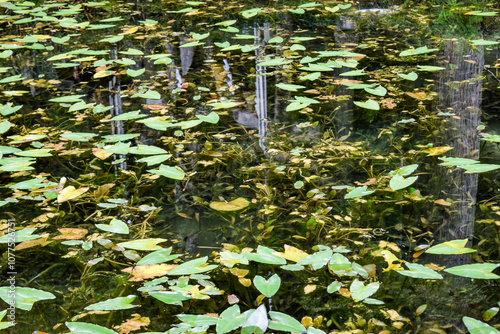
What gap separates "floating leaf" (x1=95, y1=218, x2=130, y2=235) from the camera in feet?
4.26

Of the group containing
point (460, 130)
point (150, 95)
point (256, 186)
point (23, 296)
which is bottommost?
point (23, 296)

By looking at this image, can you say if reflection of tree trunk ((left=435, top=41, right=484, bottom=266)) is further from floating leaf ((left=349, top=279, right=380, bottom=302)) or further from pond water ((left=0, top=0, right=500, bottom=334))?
floating leaf ((left=349, top=279, right=380, bottom=302))

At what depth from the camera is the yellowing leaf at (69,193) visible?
1466 mm

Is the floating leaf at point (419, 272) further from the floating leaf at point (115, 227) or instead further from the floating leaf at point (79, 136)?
the floating leaf at point (79, 136)

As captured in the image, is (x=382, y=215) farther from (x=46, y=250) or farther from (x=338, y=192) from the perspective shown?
(x=46, y=250)

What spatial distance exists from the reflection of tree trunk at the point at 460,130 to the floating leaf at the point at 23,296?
1.12m

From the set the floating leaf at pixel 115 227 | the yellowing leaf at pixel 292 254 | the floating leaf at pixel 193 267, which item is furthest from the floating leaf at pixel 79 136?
the yellowing leaf at pixel 292 254

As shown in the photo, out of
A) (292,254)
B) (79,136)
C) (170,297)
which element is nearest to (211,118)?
(79,136)

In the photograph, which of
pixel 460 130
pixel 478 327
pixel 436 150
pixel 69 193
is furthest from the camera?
pixel 460 130

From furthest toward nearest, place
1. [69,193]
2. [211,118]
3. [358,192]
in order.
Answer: [211,118] → [69,193] → [358,192]

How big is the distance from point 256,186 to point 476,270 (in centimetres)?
75

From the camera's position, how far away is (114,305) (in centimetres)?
105

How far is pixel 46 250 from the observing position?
132cm

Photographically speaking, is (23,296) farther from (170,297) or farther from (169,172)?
(169,172)
